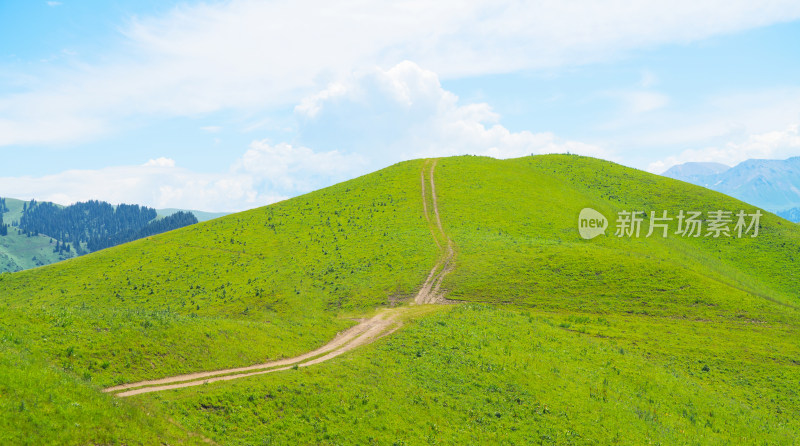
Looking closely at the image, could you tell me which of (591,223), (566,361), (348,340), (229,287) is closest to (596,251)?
(591,223)

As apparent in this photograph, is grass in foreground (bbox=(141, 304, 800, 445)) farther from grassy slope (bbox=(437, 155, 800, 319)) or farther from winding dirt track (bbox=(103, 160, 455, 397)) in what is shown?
grassy slope (bbox=(437, 155, 800, 319))

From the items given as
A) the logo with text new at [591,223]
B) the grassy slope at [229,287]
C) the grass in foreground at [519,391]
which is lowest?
the grass in foreground at [519,391]

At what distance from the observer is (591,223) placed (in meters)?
75.4

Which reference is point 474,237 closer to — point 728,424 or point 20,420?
point 728,424

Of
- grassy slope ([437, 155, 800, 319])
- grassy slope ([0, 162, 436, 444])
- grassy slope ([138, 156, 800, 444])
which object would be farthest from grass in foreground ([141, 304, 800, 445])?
grassy slope ([437, 155, 800, 319])

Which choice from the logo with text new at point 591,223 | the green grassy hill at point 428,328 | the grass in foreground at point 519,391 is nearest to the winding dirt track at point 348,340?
the green grassy hill at point 428,328

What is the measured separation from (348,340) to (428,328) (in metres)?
6.95

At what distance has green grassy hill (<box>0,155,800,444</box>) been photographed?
69.6 feet

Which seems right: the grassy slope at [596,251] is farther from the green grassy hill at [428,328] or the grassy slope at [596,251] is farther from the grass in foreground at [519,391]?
the grass in foreground at [519,391]

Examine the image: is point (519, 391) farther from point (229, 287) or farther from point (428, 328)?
point (229, 287)

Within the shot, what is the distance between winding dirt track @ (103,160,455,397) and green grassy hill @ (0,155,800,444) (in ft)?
3.05

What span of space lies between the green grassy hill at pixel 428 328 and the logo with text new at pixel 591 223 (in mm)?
1942

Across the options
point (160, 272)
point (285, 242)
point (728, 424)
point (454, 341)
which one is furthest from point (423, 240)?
point (728, 424)

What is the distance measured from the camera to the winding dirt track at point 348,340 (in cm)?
2281
